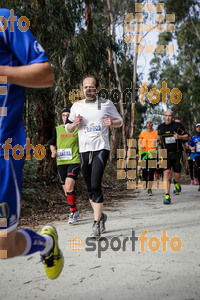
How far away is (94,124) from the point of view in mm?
5297

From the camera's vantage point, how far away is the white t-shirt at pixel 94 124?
208 inches

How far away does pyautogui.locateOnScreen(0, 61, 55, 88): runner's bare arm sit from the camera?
207 centimetres

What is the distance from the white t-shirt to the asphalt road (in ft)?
4.04

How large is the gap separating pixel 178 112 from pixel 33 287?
27227 mm

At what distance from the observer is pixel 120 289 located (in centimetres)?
317

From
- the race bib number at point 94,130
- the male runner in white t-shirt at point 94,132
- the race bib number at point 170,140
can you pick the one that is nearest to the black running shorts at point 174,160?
the race bib number at point 170,140

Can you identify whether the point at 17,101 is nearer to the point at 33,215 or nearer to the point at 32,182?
the point at 33,215

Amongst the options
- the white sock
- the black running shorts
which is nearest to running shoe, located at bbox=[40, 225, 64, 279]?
the white sock

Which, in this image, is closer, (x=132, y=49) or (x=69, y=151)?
(x=69, y=151)

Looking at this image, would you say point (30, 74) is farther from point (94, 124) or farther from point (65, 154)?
point (65, 154)

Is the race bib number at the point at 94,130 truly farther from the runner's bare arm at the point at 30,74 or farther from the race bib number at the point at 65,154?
the runner's bare arm at the point at 30,74

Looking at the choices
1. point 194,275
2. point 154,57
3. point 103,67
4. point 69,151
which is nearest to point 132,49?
point 154,57

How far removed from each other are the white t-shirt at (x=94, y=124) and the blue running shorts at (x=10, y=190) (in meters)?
3.04

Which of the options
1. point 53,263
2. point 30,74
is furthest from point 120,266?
point 30,74
